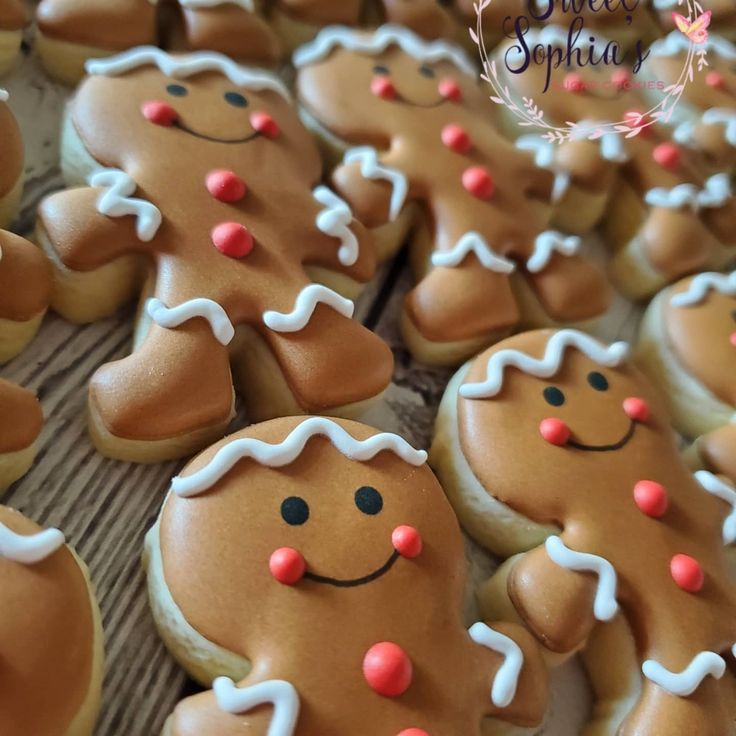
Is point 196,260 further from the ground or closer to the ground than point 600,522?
further from the ground

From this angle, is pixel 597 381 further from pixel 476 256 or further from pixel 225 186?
pixel 225 186

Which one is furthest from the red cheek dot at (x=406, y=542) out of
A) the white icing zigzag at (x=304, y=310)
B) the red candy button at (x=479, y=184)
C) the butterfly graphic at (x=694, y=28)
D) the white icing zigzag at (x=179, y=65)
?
the butterfly graphic at (x=694, y=28)

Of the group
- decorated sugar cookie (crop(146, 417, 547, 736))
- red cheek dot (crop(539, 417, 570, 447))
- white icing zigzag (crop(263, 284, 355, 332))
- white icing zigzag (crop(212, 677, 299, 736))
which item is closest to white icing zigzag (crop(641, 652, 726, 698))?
decorated sugar cookie (crop(146, 417, 547, 736))

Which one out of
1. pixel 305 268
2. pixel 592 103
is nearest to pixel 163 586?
pixel 305 268

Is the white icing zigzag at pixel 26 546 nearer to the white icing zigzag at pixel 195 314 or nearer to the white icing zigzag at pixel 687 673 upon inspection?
the white icing zigzag at pixel 195 314

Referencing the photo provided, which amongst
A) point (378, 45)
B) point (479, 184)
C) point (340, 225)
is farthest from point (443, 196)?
point (378, 45)

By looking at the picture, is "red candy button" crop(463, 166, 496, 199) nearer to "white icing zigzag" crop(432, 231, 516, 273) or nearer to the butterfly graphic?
"white icing zigzag" crop(432, 231, 516, 273)
